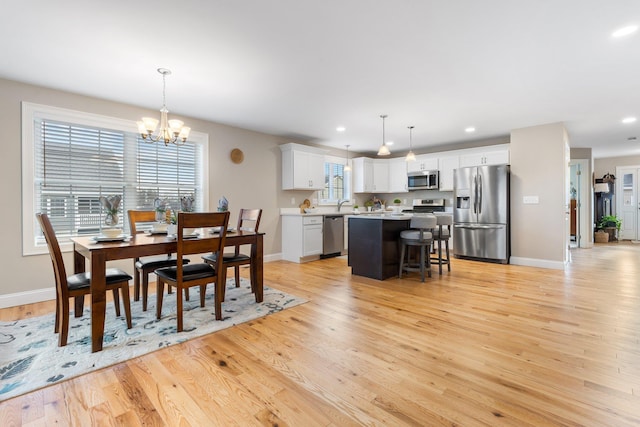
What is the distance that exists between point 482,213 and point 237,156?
4403 mm

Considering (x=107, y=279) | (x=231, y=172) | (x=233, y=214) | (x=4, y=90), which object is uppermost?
(x=4, y=90)

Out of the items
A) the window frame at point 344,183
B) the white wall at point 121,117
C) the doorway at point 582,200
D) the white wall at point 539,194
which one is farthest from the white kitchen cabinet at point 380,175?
the doorway at point 582,200

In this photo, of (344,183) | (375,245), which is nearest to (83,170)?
(375,245)

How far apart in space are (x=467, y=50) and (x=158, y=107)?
3790 millimetres

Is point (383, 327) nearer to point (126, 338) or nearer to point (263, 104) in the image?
point (126, 338)

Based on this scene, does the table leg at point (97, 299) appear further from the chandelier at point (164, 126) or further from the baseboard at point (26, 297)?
the baseboard at point (26, 297)

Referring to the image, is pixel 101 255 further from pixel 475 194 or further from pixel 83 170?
pixel 475 194

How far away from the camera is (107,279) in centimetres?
239

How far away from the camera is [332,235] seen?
6023 mm

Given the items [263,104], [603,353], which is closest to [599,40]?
[603,353]

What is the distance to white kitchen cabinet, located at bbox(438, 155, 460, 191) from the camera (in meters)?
6.36

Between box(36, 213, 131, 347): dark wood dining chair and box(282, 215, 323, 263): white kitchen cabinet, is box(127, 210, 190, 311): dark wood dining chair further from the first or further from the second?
box(282, 215, 323, 263): white kitchen cabinet

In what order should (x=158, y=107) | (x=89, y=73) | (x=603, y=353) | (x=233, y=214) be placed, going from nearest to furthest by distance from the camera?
1. (x=603, y=353)
2. (x=89, y=73)
3. (x=158, y=107)
4. (x=233, y=214)

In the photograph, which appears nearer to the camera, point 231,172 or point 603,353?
point 603,353
